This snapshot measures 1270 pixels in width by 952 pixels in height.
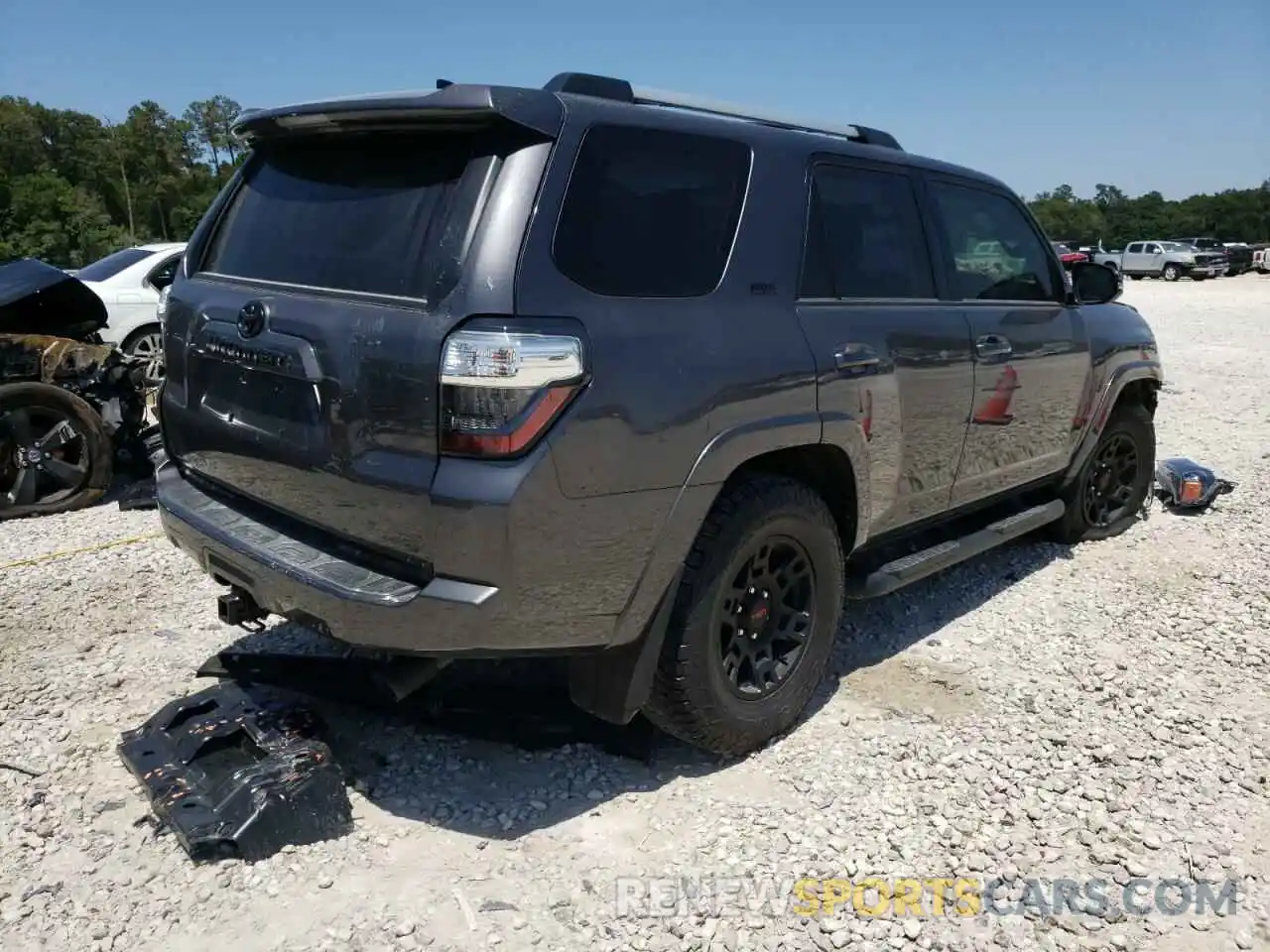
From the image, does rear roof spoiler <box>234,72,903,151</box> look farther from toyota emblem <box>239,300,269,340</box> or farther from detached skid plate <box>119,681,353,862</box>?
detached skid plate <box>119,681,353,862</box>

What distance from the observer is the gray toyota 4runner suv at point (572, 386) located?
7.86ft

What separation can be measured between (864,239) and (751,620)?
1464mm

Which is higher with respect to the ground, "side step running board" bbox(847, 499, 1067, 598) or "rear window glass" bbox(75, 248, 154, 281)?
"rear window glass" bbox(75, 248, 154, 281)

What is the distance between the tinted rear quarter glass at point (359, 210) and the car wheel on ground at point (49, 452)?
3583 mm

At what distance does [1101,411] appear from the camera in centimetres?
507

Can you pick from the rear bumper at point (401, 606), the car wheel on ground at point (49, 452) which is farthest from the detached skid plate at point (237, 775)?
the car wheel on ground at point (49, 452)

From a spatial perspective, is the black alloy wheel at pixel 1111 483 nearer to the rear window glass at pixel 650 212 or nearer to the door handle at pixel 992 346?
the door handle at pixel 992 346

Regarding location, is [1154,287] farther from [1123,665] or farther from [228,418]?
[228,418]

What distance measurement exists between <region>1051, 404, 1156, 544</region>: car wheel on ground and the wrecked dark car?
18.9 ft

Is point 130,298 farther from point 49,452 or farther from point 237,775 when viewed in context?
point 237,775

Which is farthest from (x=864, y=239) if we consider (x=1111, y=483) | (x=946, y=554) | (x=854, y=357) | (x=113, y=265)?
(x=113, y=265)

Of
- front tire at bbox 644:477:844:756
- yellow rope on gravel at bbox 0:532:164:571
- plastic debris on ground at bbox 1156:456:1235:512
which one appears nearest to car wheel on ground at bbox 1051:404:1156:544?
plastic debris on ground at bbox 1156:456:1235:512

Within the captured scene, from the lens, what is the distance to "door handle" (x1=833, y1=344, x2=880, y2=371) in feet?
10.6

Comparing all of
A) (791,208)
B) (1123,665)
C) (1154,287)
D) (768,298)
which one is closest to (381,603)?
(768,298)
